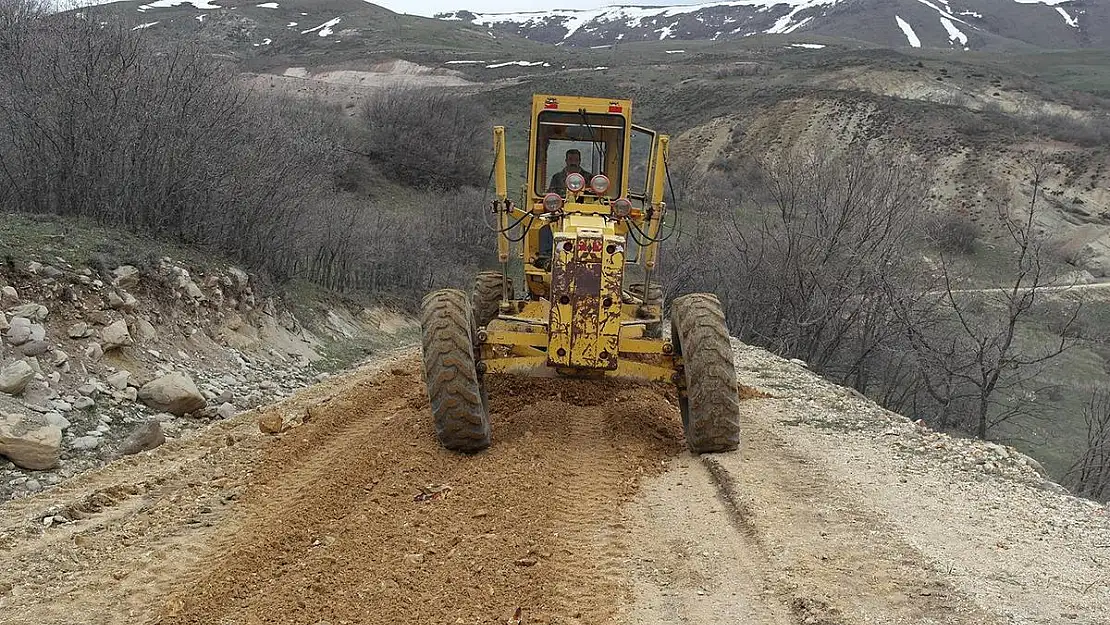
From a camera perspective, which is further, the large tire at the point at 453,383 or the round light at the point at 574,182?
the round light at the point at 574,182

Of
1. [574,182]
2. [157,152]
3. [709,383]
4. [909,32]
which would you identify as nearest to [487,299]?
[574,182]

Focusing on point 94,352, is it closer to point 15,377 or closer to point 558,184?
point 15,377

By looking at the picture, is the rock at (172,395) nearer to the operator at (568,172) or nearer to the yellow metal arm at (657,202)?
the operator at (568,172)

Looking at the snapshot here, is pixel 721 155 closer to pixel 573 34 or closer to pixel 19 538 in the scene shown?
pixel 19 538

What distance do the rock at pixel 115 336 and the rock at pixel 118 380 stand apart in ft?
1.28

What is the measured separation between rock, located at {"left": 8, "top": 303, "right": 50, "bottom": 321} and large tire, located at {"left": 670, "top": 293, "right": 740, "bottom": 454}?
Result: 5753 millimetres

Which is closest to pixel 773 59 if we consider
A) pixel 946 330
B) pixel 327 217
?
pixel 946 330

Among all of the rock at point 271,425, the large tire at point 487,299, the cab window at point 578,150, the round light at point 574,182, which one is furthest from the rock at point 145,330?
the round light at point 574,182

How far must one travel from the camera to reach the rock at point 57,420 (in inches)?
270

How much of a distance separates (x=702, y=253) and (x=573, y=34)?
149 meters

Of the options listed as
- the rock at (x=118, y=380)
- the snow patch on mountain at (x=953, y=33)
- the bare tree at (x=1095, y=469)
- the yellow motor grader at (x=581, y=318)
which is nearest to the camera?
the yellow motor grader at (x=581, y=318)

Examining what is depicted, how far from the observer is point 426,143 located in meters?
41.7

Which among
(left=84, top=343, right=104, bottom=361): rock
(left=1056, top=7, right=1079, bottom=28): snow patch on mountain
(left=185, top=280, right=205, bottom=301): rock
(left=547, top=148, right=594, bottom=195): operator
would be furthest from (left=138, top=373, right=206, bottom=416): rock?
(left=1056, top=7, right=1079, bottom=28): snow patch on mountain

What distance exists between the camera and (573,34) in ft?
535
